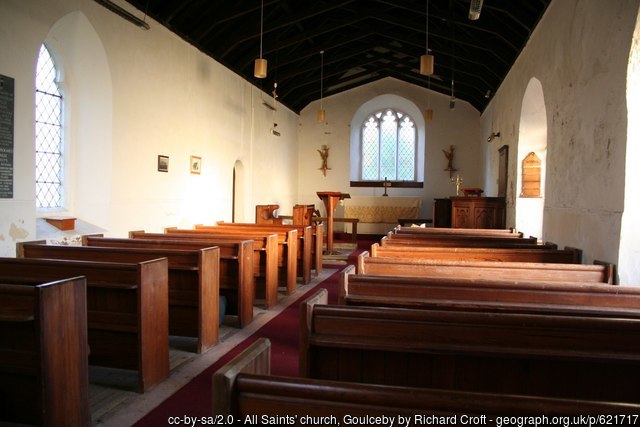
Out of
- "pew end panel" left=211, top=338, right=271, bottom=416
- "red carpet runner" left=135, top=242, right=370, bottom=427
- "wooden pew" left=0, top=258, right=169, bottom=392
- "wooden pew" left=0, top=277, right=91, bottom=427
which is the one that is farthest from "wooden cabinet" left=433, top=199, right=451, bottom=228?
"pew end panel" left=211, top=338, right=271, bottom=416

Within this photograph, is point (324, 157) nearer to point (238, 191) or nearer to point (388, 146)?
point (388, 146)

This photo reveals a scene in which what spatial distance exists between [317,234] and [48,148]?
365 cm

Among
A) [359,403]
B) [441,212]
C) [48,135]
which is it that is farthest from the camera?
[441,212]

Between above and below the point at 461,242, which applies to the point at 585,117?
above

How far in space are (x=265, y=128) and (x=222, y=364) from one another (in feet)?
26.0

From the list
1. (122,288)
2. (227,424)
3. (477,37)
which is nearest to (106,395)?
(122,288)

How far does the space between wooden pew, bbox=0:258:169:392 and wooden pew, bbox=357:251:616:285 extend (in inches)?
51.7

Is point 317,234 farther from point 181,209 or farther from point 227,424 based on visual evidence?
point 227,424

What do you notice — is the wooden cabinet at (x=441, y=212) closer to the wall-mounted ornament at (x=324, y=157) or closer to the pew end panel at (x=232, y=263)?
the wall-mounted ornament at (x=324, y=157)

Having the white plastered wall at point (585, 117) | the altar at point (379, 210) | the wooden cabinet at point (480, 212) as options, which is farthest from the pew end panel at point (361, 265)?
the altar at point (379, 210)

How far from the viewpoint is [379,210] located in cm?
1295

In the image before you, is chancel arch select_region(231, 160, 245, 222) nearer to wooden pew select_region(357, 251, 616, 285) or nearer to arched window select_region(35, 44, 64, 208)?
arched window select_region(35, 44, 64, 208)

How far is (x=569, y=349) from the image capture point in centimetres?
151

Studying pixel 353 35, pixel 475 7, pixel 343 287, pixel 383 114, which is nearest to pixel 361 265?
pixel 343 287
